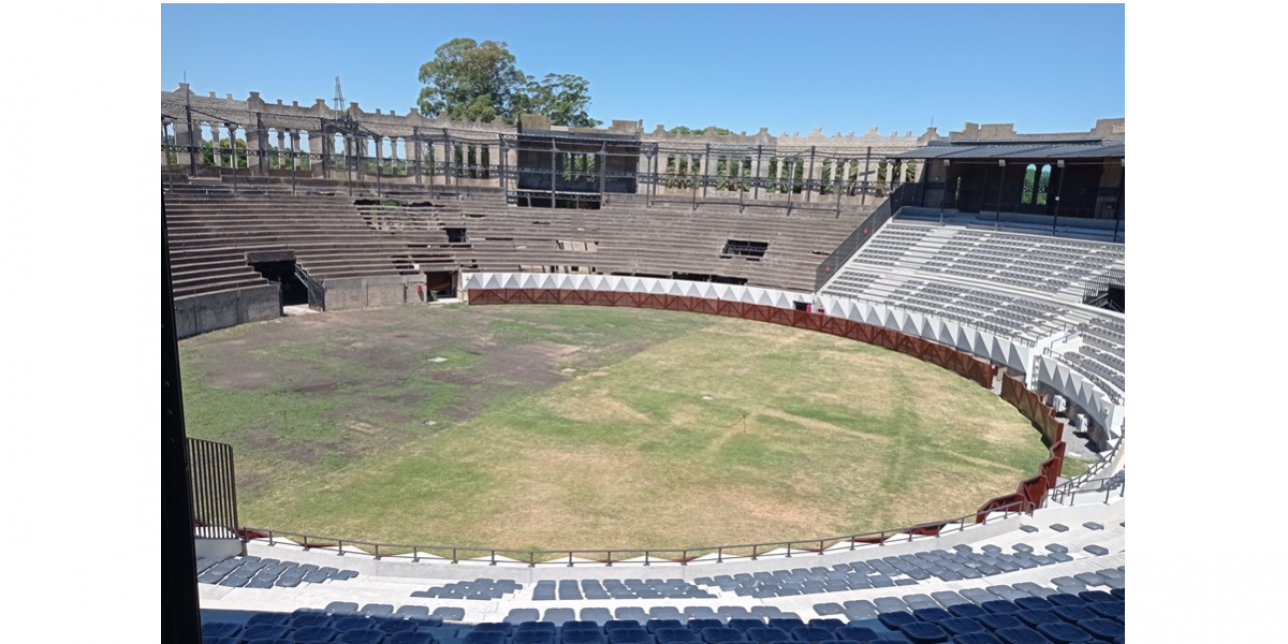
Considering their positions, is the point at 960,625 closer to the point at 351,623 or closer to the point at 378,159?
the point at 351,623

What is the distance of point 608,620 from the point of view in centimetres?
996

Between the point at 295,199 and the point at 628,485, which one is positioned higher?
the point at 295,199

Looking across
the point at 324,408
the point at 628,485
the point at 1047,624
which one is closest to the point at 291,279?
the point at 324,408

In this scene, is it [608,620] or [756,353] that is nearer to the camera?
[608,620]

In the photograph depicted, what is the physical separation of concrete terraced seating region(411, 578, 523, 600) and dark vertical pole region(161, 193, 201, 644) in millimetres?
6040

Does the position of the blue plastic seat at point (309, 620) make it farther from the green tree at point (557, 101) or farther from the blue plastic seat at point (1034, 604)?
the green tree at point (557, 101)

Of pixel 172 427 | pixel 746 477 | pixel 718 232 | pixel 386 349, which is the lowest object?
pixel 746 477

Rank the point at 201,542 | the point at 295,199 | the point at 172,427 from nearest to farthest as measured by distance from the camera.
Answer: the point at 172,427 < the point at 201,542 < the point at 295,199

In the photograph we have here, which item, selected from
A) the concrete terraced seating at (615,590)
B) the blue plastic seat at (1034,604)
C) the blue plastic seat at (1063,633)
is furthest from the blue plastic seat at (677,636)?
the blue plastic seat at (1034,604)

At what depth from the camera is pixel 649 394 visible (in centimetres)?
2469

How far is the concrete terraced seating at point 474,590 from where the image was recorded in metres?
11.1

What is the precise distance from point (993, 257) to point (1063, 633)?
1425 inches

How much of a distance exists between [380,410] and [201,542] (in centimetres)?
981

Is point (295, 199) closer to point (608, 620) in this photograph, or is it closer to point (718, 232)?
point (718, 232)
